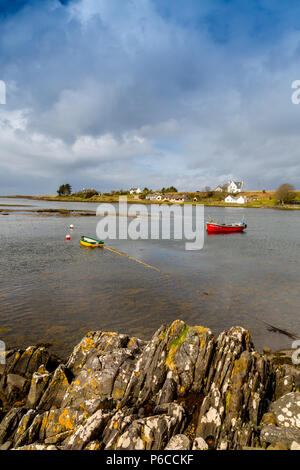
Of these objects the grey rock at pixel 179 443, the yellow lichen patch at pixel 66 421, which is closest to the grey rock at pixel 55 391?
the yellow lichen patch at pixel 66 421

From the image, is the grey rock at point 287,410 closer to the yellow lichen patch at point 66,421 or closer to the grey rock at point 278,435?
the grey rock at point 278,435

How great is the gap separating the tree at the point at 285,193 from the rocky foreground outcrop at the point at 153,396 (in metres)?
199

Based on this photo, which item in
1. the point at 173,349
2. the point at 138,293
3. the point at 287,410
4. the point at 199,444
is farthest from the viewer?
the point at 138,293

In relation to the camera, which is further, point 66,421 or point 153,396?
point 153,396

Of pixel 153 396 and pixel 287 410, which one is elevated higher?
pixel 287 410

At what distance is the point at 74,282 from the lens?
22.3 meters

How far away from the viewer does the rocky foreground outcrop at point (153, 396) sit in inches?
253

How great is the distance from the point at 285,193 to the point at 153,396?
20310 cm

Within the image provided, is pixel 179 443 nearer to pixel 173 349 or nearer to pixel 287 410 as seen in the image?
pixel 173 349

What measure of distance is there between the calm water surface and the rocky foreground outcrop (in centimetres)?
298

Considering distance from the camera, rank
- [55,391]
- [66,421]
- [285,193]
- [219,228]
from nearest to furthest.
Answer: [66,421] → [55,391] → [219,228] → [285,193]

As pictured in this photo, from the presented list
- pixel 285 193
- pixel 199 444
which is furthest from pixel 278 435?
pixel 285 193

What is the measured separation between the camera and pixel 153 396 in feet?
26.2
